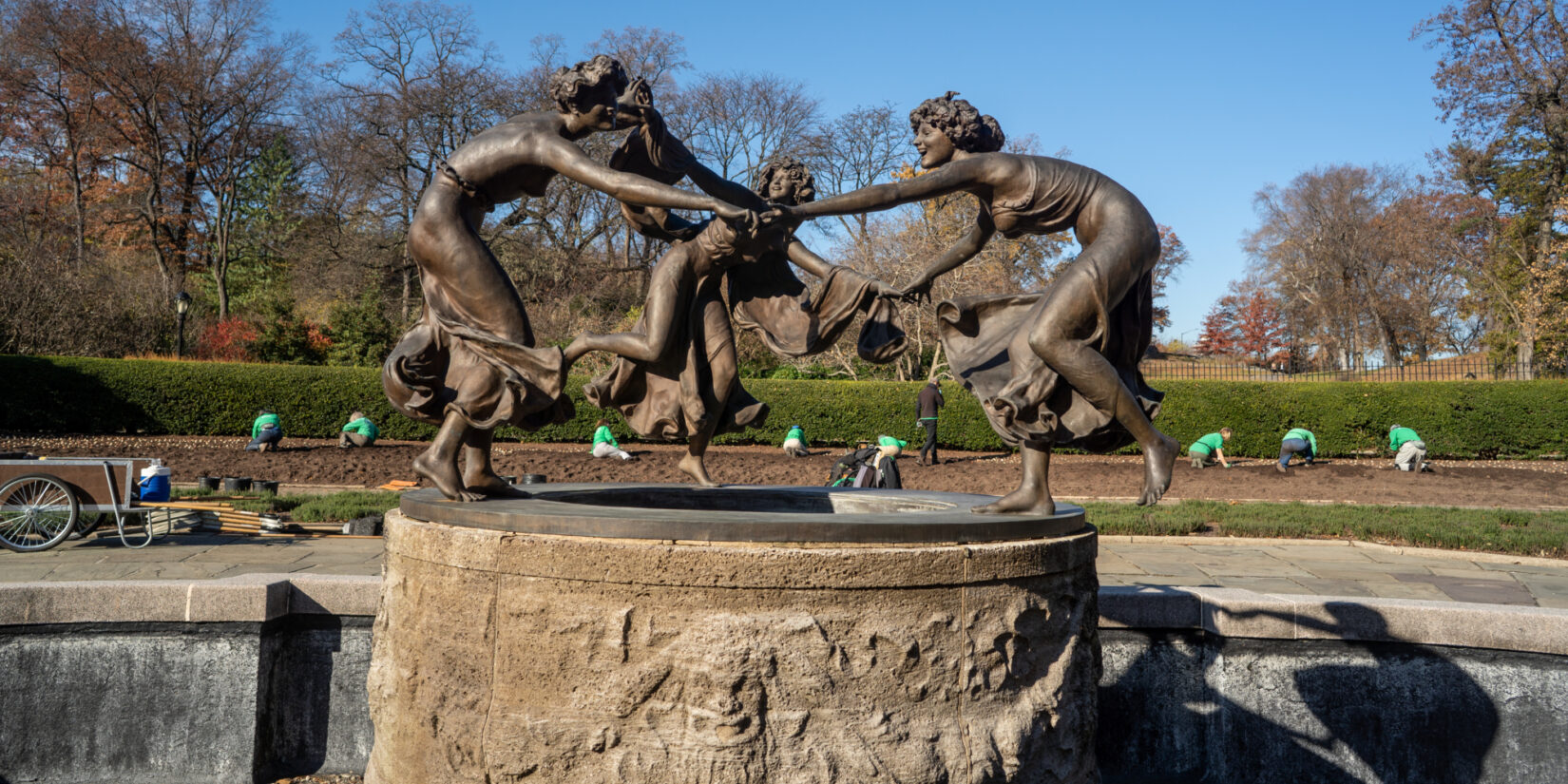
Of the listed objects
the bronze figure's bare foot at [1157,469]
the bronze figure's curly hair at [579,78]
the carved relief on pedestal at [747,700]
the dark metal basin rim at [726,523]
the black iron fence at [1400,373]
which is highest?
the black iron fence at [1400,373]

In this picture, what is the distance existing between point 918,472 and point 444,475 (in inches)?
504

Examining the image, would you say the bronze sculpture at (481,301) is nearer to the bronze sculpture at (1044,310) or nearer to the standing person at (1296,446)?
the bronze sculpture at (1044,310)

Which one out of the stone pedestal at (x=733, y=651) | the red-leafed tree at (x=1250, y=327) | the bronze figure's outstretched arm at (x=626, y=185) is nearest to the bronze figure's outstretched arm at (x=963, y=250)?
the bronze figure's outstretched arm at (x=626, y=185)

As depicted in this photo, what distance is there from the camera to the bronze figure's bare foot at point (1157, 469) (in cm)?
366

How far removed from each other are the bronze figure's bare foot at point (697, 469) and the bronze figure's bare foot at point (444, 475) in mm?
1315

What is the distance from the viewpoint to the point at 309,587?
13.8 ft

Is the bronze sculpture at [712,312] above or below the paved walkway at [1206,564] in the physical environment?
above

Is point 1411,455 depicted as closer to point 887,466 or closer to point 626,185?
point 887,466

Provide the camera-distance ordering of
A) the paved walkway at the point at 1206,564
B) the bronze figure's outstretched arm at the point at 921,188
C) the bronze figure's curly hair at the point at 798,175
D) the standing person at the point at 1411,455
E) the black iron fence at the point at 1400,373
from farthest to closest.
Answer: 1. the black iron fence at the point at 1400,373
2. the standing person at the point at 1411,455
3. the paved walkway at the point at 1206,564
4. the bronze figure's curly hair at the point at 798,175
5. the bronze figure's outstretched arm at the point at 921,188

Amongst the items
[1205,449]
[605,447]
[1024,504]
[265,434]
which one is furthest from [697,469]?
[1205,449]

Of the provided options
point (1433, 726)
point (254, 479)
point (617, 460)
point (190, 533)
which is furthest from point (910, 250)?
point (1433, 726)

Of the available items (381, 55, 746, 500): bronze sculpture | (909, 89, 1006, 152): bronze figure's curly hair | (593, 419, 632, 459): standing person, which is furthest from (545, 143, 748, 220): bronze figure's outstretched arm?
(593, 419, 632, 459): standing person

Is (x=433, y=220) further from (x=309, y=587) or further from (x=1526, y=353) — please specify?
(x=1526, y=353)

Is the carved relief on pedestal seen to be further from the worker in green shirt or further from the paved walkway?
the worker in green shirt
